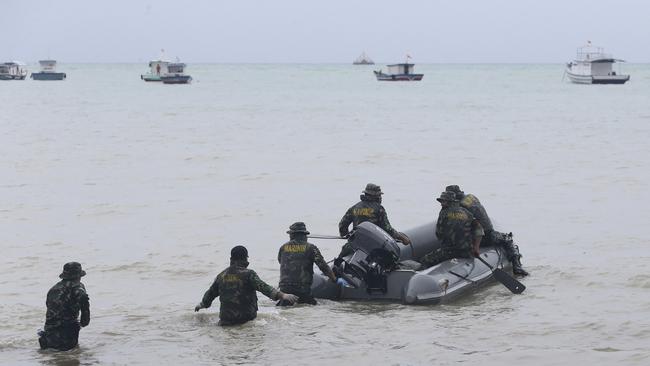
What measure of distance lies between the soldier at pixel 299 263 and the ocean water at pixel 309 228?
29 centimetres

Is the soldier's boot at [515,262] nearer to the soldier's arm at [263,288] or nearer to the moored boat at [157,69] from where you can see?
the soldier's arm at [263,288]

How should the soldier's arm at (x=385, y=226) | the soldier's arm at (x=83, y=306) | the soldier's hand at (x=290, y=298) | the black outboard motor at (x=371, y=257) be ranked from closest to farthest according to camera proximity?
the soldier's arm at (x=83, y=306), the soldier's hand at (x=290, y=298), the black outboard motor at (x=371, y=257), the soldier's arm at (x=385, y=226)

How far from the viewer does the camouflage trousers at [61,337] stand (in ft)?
34.6

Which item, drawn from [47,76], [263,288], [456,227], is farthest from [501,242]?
[47,76]

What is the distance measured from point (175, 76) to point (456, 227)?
102m

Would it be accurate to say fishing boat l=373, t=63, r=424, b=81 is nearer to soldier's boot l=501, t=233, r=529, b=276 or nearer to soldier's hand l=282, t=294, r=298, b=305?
soldier's boot l=501, t=233, r=529, b=276

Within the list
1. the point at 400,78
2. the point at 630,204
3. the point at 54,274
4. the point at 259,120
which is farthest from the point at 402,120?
the point at 400,78

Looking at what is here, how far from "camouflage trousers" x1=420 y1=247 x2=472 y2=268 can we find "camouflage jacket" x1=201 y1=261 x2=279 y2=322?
3.06 metres

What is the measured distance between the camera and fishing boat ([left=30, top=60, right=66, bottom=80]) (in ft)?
454

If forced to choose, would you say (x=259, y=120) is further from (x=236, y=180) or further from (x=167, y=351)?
(x=167, y=351)

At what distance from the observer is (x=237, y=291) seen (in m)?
11.3

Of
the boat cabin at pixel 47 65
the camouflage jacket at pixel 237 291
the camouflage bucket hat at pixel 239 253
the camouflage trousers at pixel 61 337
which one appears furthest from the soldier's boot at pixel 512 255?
the boat cabin at pixel 47 65

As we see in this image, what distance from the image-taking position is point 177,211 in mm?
21844

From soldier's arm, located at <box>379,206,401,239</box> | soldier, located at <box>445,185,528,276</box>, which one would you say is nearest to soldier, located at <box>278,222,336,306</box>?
soldier's arm, located at <box>379,206,401,239</box>
